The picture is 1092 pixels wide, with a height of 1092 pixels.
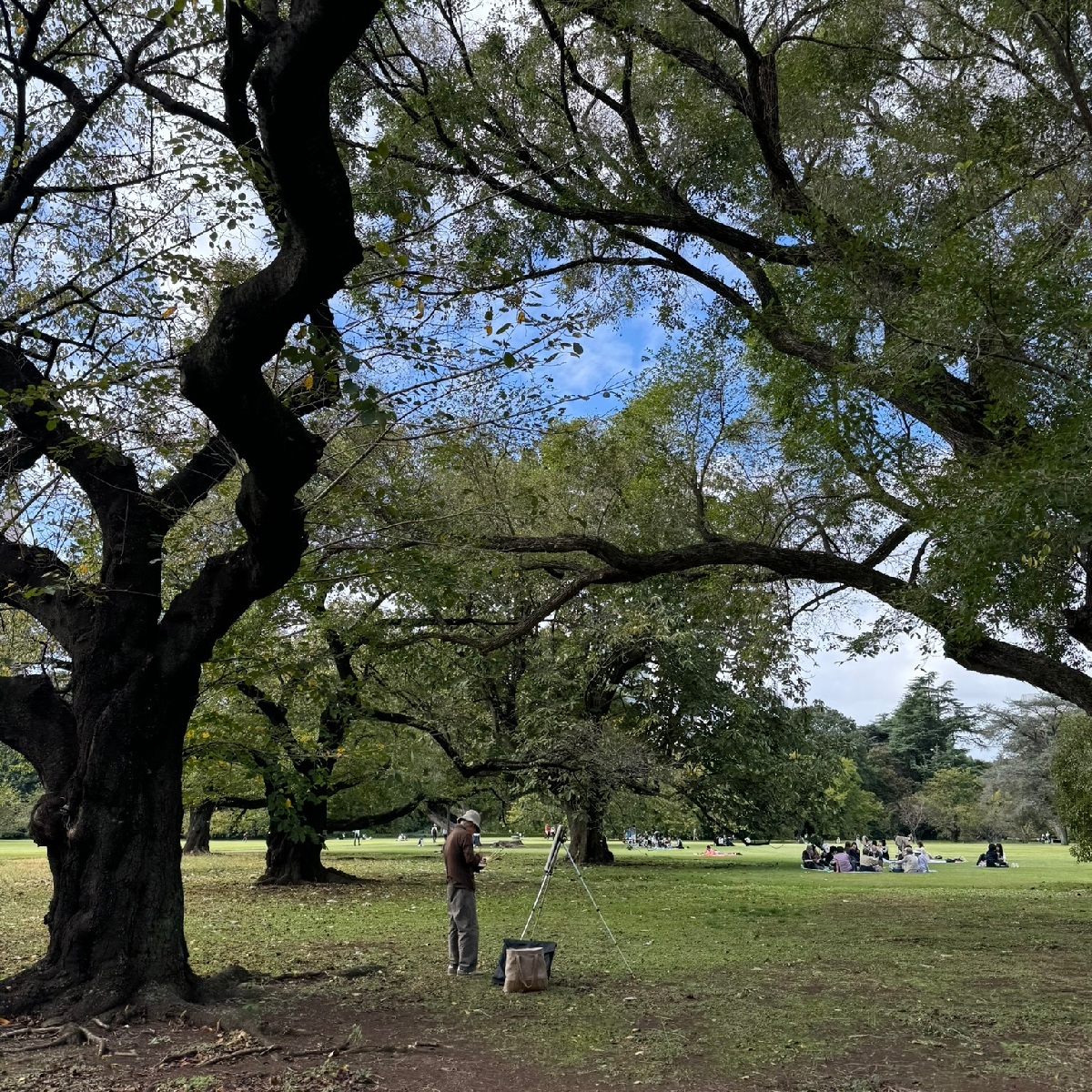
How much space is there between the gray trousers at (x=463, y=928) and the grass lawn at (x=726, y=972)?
27 cm

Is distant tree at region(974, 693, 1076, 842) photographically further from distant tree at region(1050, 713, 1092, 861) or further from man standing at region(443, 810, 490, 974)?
man standing at region(443, 810, 490, 974)

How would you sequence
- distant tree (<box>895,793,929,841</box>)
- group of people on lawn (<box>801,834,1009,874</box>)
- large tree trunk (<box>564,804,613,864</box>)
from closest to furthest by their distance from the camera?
large tree trunk (<box>564,804,613,864</box>), group of people on lawn (<box>801,834,1009,874</box>), distant tree (<box>895,793,929,841</box>)

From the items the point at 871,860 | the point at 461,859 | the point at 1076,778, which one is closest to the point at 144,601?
the point at 461,859

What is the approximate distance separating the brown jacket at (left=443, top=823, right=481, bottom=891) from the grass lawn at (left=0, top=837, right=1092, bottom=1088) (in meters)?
0.84

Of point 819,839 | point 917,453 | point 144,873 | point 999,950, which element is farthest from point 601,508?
point 819,839

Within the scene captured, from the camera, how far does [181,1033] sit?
634 cm

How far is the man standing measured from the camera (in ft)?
29.0

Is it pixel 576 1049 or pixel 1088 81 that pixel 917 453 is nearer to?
pixel 1088 81

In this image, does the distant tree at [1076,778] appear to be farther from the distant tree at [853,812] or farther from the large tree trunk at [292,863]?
the distant tree at [853,812]

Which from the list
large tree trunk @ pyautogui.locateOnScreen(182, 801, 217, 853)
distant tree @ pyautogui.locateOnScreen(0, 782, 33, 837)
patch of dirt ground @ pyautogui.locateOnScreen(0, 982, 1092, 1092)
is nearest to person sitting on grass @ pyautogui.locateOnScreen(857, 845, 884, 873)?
large tree trunk @ pyautogui.locateOnScreen(182, 801, 217, 853)

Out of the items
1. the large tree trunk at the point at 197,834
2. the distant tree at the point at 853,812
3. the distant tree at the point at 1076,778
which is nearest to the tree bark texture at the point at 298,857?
the distant tree at the point at 1076,778

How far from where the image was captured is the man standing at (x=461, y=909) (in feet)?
29.0

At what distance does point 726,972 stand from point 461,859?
8.71ft

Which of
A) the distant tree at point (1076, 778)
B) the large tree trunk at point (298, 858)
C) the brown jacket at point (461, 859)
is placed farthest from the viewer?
the large tree trunk at point (298, 858)
